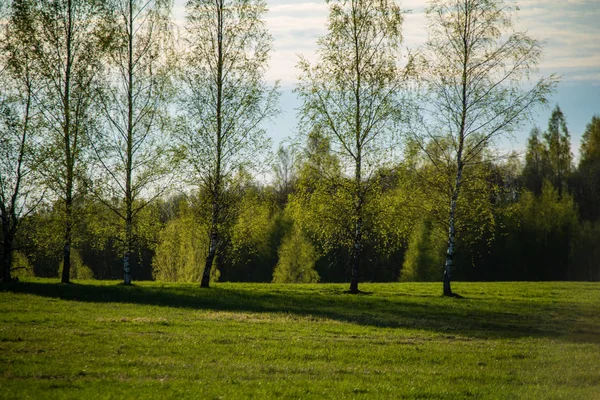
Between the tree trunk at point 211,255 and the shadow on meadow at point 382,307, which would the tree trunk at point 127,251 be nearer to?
the shadow on meadow at point 382,307

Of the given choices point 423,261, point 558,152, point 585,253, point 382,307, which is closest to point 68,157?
point 382,307

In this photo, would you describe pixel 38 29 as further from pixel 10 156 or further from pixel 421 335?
pixel 421 335

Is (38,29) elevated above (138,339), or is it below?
above

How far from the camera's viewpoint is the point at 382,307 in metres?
25.9

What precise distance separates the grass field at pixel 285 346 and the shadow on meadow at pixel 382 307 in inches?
3.2

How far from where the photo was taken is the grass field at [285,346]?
11.2 metres

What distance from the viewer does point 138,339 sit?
50.3 feet

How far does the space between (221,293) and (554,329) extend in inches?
625

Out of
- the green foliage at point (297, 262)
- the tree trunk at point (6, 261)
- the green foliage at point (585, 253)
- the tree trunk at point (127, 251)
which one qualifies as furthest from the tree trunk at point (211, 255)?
the green foliage at point (297, 262)

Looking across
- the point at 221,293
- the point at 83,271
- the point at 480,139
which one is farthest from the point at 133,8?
the point at 83,271

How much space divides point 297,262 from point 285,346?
56.4 metres

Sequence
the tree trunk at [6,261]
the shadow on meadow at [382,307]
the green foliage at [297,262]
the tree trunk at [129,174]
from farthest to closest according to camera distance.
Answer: the green foliage at [297,262] → the tree trunk at [129,174] → the tree trunk at [6,261] → the shadow on meadow at [382,307]

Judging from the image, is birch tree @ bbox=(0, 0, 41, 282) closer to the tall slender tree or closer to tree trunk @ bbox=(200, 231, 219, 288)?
tree trunk @ bbox=(200, 231, 219, 288)

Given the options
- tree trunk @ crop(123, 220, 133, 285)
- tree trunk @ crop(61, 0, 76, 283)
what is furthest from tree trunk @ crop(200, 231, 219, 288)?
tree trunk @ crop(61, 0, 76, 283)
